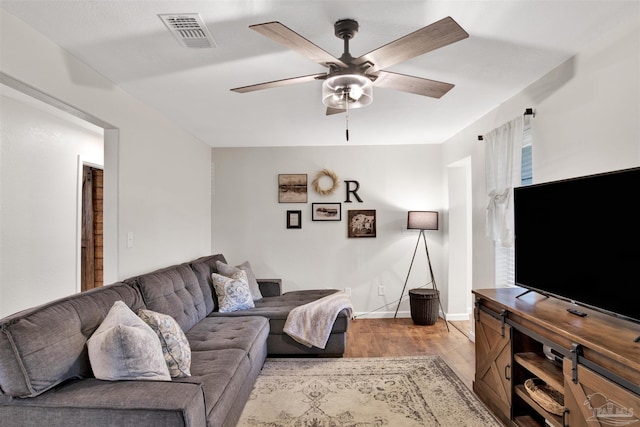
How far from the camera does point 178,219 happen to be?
3932mm

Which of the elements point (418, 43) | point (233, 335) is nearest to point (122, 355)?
point (233, 335)

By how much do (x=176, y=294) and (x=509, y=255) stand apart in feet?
9.89

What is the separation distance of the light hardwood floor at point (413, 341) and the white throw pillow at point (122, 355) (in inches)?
86.6

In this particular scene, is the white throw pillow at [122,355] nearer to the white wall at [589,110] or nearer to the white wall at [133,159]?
the white wall at [133,159]

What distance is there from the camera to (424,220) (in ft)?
15.2

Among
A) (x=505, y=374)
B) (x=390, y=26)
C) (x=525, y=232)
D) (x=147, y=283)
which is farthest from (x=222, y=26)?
(x=505, y=374)

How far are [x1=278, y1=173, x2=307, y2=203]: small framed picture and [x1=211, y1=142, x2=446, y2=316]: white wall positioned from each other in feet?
0.24

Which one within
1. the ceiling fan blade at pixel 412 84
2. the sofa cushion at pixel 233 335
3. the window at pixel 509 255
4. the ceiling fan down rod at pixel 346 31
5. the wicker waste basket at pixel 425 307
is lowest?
the wicker waste basket at pixel 425 307

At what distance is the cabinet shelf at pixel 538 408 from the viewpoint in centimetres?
186

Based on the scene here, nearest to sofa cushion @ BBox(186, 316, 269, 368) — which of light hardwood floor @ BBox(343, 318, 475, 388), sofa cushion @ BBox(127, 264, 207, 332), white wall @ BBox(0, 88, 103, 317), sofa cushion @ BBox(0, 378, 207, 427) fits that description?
sofa cushion @ BBox(127, 264, 207, 332)

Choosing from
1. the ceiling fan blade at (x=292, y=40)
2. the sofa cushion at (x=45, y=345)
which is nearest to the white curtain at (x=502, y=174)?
the ceiling fan blade at (x=292, y=40)

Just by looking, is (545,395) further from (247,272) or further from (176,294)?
(247,272)

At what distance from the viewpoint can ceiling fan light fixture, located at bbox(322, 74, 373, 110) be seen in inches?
72.5

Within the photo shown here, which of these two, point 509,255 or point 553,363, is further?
point 509,255
